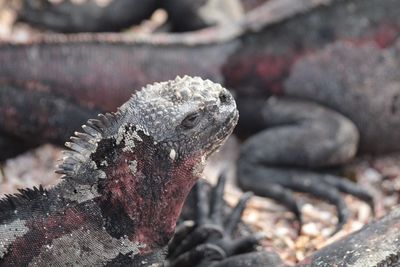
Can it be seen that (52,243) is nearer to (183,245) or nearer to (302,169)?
(183,245)

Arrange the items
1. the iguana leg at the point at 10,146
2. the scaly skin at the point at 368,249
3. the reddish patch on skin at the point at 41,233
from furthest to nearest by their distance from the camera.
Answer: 1. the iguana leg at the point at 10,146
2. the scaly skin at the point at 368,249
3. the reddish patch on skin at the point at 41,233

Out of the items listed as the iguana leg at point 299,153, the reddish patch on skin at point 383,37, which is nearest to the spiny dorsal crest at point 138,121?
the iguana leg at point 299,153

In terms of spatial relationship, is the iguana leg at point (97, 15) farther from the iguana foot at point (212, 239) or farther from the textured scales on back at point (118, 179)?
the textured scales on back at point (118, 179)

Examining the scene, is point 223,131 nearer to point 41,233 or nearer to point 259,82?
point 41,233

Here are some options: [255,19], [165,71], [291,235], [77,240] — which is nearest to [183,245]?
[291,235]

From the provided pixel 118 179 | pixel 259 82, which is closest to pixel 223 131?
pixel 118 179

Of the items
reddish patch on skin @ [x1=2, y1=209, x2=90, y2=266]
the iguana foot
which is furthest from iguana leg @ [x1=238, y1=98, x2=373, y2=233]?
reddish patch on skin @ [x1=2, y1=209, x2=90, y2=266]

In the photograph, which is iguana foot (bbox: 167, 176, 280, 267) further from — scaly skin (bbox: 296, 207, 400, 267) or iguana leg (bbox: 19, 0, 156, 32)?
iguana leg (bbox: 19, 0, 156, 32)
